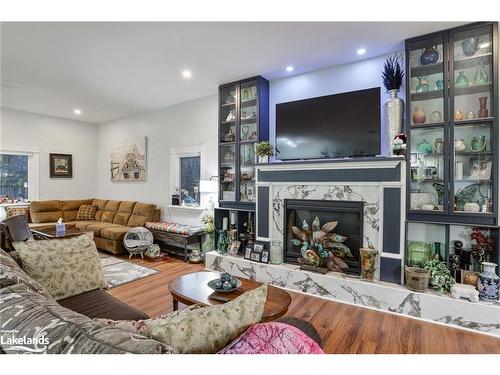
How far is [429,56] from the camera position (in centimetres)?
271

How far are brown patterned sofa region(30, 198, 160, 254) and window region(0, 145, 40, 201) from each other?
520mm

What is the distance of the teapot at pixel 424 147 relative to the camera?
2.75 meters

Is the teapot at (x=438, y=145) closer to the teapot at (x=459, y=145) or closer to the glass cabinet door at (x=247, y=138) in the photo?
the teapot at (x=459, y=145)

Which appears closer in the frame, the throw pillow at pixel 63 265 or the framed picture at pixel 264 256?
the throw pillow at pixel 63 265

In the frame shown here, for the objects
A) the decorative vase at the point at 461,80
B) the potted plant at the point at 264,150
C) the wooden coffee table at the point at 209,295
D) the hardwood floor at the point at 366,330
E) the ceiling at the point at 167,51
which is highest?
the ceiling at the point at 167,51

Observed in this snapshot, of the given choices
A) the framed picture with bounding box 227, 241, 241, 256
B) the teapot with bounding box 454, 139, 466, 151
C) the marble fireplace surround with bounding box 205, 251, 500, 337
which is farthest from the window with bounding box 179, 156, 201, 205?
the teapot with bounding box 454, 139, 466, 151

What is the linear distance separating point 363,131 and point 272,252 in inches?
74.1

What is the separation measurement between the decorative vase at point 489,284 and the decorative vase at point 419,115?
1.51 m

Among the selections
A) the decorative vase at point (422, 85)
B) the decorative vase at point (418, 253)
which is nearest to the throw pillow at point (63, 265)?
the decorative vase at point (418, 253)

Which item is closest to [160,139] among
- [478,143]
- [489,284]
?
[478,143]

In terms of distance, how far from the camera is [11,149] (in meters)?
5.30

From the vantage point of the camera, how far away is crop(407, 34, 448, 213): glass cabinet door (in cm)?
268

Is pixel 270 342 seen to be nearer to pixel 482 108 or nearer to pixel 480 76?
pixel 482 108

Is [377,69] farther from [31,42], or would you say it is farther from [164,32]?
[31,42]
